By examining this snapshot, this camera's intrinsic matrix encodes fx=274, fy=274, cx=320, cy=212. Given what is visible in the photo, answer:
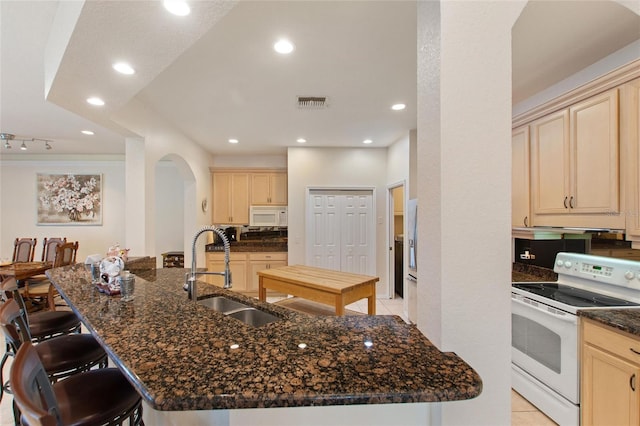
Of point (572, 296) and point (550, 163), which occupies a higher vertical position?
point (550, 163)

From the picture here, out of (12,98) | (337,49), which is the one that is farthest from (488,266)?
(12,98)

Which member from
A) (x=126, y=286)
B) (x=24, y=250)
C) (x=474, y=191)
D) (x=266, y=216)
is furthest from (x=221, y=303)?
(x=24, y=250)

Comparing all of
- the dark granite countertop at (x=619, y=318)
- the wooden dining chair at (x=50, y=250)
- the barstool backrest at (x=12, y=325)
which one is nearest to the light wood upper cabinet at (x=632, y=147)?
the dark granite countertop at (x=619, y=318)

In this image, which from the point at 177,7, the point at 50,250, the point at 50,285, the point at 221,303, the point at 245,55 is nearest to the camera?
the point at 177,7

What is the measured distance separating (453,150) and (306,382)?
79 centimetres

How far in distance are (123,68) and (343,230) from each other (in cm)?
374

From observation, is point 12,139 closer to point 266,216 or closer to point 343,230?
point 266,216

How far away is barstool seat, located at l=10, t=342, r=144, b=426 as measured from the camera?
78cm

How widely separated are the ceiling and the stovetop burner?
171cm

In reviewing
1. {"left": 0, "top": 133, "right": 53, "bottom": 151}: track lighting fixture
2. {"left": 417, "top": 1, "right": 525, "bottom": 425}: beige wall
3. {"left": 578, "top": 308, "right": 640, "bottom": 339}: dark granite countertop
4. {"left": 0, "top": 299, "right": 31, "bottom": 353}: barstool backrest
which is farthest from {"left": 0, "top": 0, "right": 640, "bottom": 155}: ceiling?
{"left": 578, "top": 308, "right": 640, "bottom": 339}: dark granite countertop

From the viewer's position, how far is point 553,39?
180 centimetres

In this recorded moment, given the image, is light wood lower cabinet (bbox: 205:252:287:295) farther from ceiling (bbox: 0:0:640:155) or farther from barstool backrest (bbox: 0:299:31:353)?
barstool backrest (bbox: 0:299:31:353)

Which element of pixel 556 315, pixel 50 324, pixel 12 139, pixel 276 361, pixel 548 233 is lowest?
pixel 50 324

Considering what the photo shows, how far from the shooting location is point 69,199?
542cm
